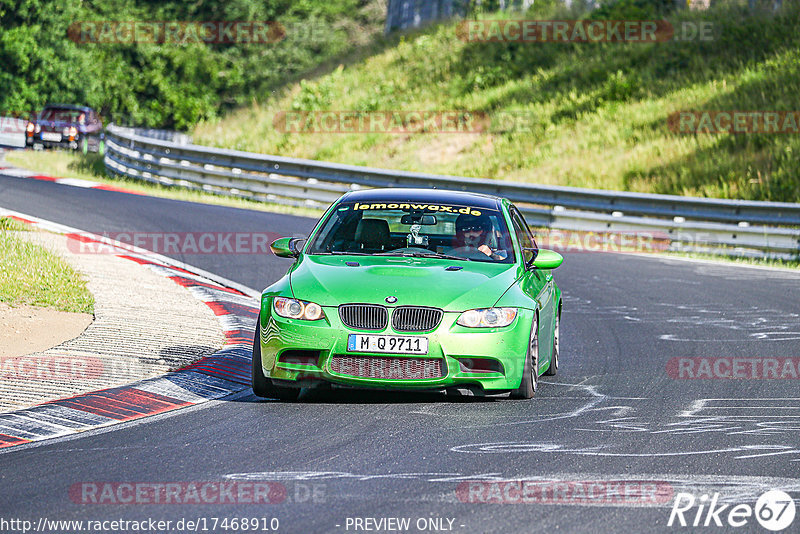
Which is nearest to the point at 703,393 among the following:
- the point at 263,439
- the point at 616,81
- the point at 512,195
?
the point at 263,439

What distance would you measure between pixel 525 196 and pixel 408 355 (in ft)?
50.7

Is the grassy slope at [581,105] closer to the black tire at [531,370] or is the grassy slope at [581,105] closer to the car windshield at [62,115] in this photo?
the car windshield at [62,115]

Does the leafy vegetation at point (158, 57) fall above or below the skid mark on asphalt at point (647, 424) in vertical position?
above

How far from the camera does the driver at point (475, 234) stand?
900 centimetres

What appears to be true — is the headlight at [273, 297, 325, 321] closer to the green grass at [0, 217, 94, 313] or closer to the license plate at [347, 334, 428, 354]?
the license plate at [347, 334, 428, 354]

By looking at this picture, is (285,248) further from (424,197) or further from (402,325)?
(402,325)

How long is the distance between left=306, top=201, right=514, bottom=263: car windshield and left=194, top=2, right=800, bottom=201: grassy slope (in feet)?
54.6

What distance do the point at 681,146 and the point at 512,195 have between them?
6.72 m

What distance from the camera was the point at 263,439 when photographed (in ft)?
22.6

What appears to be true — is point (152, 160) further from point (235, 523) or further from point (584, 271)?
point (235, 523)

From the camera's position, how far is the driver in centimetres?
900

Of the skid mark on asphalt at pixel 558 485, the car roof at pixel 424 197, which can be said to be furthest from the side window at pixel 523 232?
the skid mark on asphalt at pixel 558 485

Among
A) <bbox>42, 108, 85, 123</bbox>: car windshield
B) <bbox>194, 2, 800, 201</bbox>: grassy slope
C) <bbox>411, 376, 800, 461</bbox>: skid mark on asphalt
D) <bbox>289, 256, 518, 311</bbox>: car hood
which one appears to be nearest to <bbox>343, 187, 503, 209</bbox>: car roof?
<bbox>289, 256, 518, 311</bbox>: car hood

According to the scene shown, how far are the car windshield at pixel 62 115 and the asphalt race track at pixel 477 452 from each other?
104 feet
